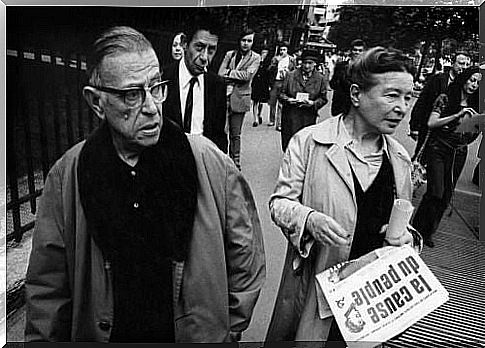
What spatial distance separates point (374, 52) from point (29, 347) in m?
2.46

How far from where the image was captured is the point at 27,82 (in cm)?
368

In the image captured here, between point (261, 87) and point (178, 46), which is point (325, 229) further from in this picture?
point (178, 46)

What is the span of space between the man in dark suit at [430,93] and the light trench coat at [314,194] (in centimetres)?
13

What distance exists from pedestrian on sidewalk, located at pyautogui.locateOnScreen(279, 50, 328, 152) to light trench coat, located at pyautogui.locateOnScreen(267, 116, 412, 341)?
0.16 ft

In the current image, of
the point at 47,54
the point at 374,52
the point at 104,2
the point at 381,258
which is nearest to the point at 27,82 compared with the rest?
the point at 47,54

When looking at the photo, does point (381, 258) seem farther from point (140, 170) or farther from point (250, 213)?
point (140, 170)

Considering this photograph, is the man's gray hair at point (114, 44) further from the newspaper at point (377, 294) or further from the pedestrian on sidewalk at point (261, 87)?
the newspaper at point (377, 294)

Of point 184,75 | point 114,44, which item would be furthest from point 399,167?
point 114,44

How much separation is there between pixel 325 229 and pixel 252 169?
50cm

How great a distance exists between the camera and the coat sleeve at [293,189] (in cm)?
363

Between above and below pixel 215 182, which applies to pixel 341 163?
above

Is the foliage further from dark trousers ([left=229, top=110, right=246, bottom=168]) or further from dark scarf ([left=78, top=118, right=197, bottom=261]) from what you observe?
dark scarf ([left=78, top=118, right=197, bottom=261])

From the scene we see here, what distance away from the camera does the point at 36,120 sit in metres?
3.72

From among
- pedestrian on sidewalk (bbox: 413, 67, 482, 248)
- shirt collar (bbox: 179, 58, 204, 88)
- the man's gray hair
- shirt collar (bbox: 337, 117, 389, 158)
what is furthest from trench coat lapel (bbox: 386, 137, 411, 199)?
the man's gray hair
